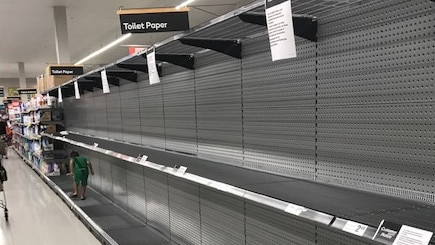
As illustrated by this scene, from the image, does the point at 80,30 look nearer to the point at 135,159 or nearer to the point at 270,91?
the point at 135,159

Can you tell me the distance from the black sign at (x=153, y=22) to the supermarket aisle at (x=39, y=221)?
3089 millimetres

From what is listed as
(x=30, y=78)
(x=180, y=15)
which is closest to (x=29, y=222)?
(x=180, y=15)

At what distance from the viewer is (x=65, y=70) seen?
9.33m

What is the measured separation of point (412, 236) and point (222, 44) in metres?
2.17

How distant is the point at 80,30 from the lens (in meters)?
13.4

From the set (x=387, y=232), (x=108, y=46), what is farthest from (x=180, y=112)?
(x=108, y=46)

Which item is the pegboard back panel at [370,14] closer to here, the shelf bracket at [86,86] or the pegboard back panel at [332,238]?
the pegboard back panel at [332,238]

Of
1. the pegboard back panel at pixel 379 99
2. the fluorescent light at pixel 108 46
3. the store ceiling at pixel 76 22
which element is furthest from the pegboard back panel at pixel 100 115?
the fluorescent light at pixel 108 46

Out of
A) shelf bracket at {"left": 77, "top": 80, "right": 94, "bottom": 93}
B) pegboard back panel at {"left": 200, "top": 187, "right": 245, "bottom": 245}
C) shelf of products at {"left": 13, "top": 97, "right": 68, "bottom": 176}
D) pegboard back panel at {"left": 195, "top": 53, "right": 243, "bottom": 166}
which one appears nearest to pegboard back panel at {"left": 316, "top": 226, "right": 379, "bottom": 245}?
pegboard back panel at {"left": 200, "top": 187, "right": 245, "bottom": 245}

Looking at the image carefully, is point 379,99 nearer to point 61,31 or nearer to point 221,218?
point 221,218

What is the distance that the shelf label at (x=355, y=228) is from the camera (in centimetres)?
132

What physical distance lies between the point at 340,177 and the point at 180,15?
4455mm

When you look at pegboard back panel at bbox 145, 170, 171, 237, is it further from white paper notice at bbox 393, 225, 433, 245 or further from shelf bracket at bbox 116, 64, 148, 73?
white paper notice at bbox 393, 225, 433, 245

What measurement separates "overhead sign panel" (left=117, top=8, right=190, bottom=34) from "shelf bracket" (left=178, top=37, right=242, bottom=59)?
2.84 metres
